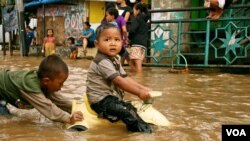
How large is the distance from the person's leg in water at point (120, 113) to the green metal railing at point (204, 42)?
447cm

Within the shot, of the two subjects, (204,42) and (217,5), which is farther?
(204,42)

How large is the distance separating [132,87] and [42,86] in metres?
0.79

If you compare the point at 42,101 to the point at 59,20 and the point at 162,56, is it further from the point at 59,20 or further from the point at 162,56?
the point at 59,20

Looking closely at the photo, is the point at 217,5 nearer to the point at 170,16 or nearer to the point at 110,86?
the point at 110,86

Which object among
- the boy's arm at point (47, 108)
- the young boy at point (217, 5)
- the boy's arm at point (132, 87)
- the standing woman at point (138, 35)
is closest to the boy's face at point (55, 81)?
the boy's arm at point (47, 108)

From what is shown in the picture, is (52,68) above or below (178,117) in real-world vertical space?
above

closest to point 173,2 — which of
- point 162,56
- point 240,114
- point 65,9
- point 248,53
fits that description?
point 162,56

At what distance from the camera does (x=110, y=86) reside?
3.25 m

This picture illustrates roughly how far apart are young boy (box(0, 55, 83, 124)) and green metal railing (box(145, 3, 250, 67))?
4531 millimetres

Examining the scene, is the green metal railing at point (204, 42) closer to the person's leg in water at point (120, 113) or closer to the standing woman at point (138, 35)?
Result: the standing woman at point (138, 35)

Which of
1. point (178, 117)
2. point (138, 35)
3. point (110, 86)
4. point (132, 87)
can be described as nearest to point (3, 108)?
point (110, 86)

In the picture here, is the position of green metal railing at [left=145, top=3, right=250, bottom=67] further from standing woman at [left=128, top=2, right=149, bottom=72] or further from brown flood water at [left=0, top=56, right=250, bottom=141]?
brown flood water at [left=0, top=56, right=250, bottom=141]

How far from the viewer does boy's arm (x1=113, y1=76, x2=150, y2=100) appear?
9.97ft

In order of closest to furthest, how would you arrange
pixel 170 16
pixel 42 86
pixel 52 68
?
pixel 52 68, pixel 42 86, pixel 170 16
